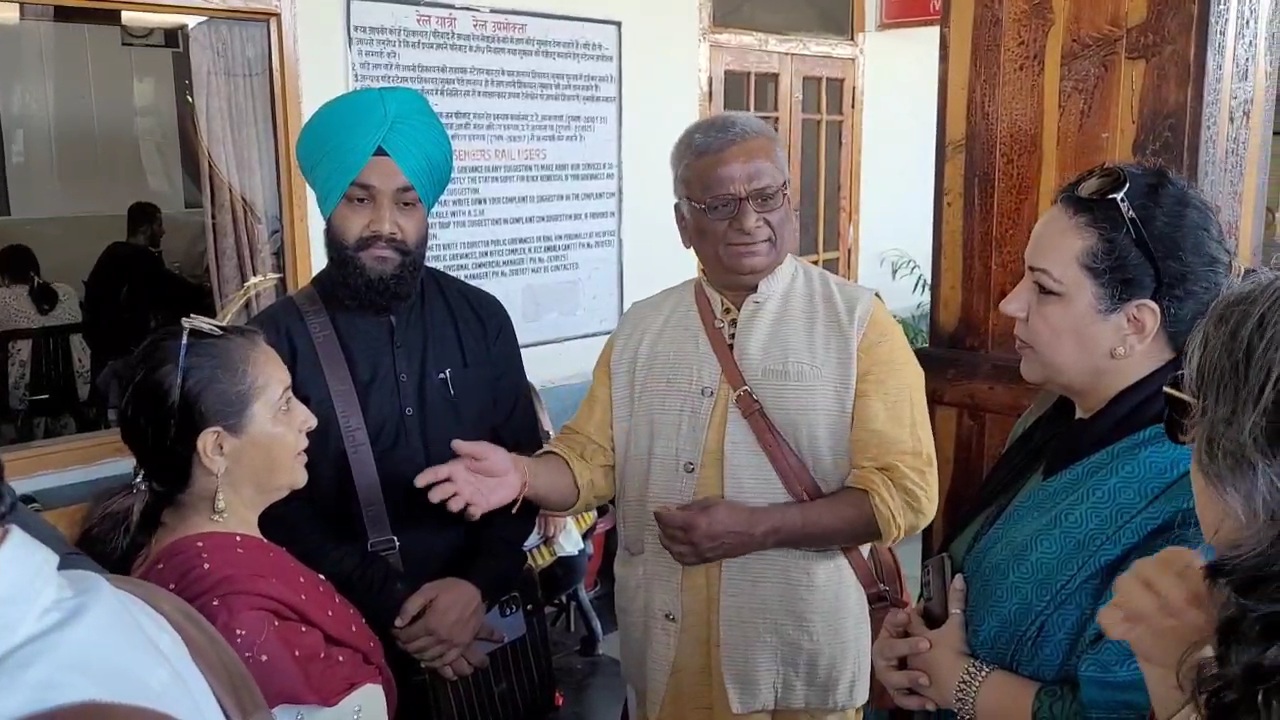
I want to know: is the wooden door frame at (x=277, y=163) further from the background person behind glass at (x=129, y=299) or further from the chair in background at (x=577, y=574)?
the chair in background at (x=577, y=574)

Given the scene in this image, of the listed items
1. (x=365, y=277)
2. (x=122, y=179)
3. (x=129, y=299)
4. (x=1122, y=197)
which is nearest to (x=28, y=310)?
(x=129, y=299)

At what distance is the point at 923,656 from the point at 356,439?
108cm

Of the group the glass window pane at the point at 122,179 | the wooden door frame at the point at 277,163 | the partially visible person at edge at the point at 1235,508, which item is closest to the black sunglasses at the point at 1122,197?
the partially visible person at edge at the point at 1235,508

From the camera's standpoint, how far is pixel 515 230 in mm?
4344

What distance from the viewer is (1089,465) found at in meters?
1.28

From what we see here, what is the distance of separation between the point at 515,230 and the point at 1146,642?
11.8 ft

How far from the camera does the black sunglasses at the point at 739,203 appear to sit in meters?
1.75

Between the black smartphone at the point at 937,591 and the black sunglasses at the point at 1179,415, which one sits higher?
the black sunglasses at the point at 1179,415

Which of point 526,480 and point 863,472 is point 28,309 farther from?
point 863,472

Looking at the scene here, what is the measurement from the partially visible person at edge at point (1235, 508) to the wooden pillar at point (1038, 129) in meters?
1.40

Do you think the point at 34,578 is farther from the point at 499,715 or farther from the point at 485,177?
the point at 485,177

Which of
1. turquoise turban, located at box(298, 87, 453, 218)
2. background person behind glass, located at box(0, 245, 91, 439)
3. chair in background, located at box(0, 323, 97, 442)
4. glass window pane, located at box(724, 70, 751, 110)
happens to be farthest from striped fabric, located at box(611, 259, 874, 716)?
glass window pane, located at box(724, 70, 751, 110)

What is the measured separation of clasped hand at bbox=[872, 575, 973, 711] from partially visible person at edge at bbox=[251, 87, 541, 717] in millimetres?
793

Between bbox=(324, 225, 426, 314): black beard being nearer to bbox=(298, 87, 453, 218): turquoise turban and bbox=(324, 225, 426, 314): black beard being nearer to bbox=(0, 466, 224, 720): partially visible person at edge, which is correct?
bbox=(298, 87, 453, 218): turquoise turban
